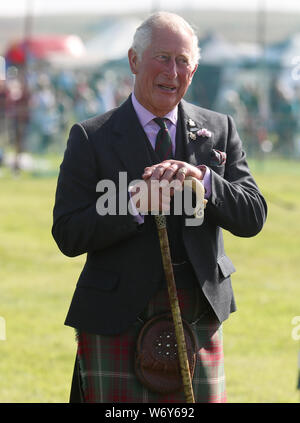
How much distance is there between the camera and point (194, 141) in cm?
394

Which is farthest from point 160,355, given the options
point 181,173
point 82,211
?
point 181,173

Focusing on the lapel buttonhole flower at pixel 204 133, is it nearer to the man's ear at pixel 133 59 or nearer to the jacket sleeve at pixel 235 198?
the jacket sleeve at pixel 235 198

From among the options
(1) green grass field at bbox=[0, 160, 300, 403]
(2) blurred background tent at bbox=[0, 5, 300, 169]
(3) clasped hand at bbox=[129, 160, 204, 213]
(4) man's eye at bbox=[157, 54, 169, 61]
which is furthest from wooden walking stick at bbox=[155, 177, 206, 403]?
(2) blurred background tent at bbox=[0, 5, 300, 169]

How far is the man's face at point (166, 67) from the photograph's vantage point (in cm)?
375

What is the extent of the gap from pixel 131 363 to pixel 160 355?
0.12 meters

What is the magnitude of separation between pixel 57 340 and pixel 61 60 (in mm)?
25165

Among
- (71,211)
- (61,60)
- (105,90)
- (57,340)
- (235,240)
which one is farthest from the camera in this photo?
(61,60)

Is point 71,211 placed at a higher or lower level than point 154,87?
lower

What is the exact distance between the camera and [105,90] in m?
27.4

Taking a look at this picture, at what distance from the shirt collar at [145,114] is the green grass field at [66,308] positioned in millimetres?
3206

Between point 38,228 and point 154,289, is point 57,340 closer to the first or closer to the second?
point 154,289

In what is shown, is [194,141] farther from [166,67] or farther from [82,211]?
[82,211]

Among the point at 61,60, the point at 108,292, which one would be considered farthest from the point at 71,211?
the point at 61,60

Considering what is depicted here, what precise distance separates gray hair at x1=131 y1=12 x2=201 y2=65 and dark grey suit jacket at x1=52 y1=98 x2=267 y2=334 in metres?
0.28
